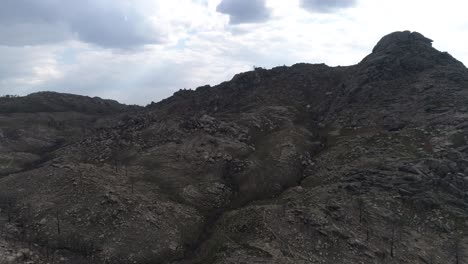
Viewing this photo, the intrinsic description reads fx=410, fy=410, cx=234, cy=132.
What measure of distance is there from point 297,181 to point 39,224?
38.1 metres

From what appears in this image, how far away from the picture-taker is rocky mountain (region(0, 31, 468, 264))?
4825 centimetres

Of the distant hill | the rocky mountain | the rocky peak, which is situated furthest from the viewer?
the distant hill

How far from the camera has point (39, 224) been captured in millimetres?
52375

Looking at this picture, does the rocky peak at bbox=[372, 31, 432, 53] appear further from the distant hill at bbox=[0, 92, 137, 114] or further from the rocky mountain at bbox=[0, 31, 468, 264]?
the distant hill at bbox=[0, 92, 137, 114]

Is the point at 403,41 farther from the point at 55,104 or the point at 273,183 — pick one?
the point at 55,104

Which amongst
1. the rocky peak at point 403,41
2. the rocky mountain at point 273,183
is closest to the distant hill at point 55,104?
the rocky mountain at point 273,183

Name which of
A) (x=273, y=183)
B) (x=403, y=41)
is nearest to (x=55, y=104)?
(x=273, y=183)

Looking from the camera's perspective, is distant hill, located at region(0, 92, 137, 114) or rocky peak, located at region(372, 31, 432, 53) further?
distant hill, located at region(0, 92, 137, 114)

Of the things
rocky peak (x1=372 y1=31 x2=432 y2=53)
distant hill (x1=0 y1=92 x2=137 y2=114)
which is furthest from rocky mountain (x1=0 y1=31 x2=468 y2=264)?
distant hill (x1=0 y1=92 x2=137 y2=114)

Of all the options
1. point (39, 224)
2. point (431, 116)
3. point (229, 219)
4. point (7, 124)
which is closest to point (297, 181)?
point (229, 219)

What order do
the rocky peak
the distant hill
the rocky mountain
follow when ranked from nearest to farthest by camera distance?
the rocky mountain, the rocky peak, the distant hill

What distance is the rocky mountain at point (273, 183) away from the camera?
48250 mm

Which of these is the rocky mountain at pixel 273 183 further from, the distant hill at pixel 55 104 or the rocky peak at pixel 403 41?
the distant hill at pixel 55 104

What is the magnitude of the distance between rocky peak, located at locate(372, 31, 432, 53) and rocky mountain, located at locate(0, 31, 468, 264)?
3462 mm
